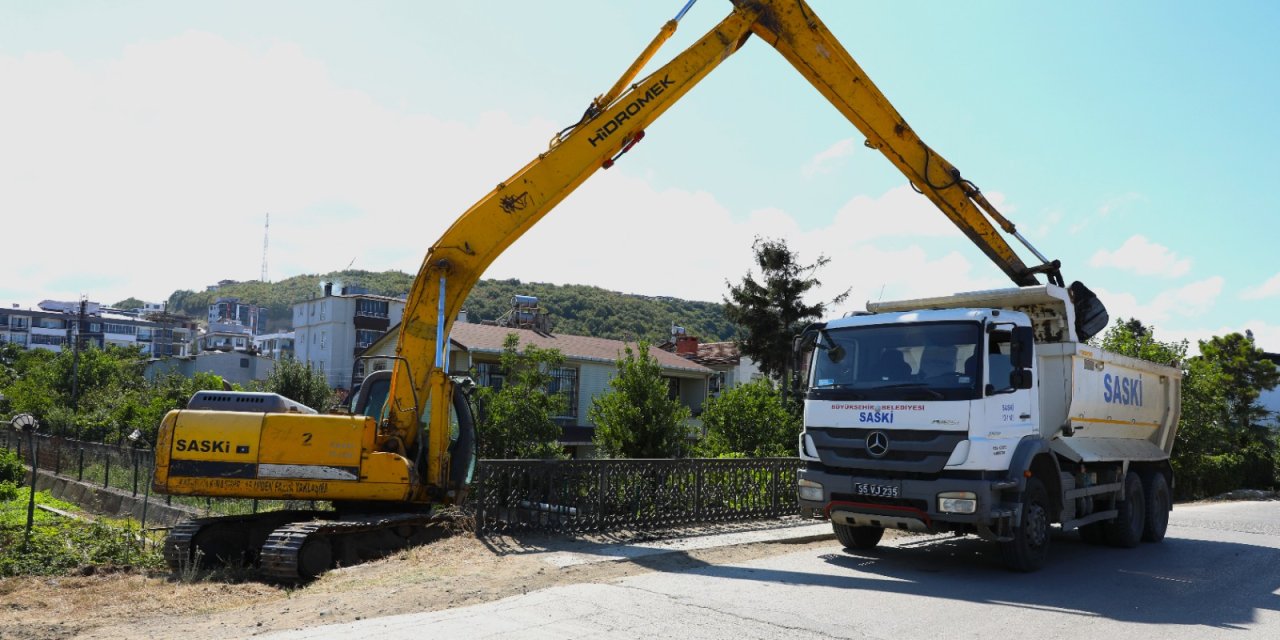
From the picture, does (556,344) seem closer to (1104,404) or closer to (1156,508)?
(1156,508)

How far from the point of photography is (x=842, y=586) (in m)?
8.82

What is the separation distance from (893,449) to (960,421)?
2.50ft

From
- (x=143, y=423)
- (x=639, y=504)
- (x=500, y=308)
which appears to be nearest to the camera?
(x=639, y=504)

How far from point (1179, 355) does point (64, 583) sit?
2788 cm

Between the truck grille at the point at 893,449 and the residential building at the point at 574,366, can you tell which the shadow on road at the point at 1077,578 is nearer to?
the truck grille at the point at 893,449

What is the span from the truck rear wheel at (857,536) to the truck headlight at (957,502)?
6.15 ft

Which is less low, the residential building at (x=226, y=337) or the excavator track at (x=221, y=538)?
the residential building at (x=226, y=337)

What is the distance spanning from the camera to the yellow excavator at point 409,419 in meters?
10.3

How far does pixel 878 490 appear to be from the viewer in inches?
380

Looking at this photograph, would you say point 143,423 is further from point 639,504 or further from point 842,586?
point 842,586

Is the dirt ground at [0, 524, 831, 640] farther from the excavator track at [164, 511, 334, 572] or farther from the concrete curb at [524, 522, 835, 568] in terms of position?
the excavator track at [164, 511, 334, 572]

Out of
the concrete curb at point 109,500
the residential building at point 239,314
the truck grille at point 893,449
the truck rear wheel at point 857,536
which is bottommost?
the concrete curb at point 109,500

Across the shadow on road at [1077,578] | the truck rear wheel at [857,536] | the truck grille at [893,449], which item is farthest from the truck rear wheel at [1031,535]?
the truck rear wheel at [857,536]

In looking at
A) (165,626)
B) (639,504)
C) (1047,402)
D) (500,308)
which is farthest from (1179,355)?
(500,308)
